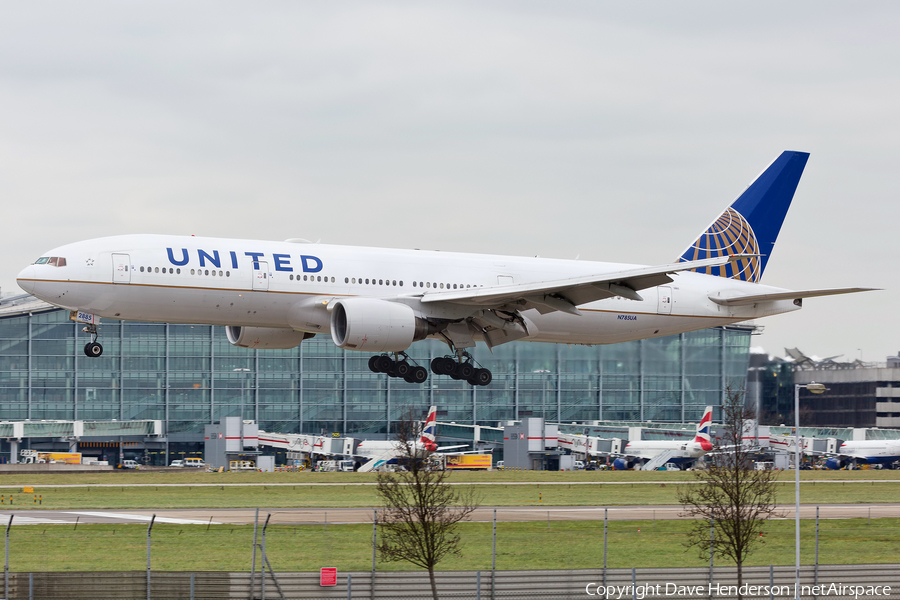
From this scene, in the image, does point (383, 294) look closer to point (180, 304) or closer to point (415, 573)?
point (180, 304)

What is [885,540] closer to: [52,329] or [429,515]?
[429,515]

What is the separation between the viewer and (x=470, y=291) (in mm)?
46344

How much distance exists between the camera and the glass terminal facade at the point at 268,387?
387ft

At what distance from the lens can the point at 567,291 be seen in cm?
4544

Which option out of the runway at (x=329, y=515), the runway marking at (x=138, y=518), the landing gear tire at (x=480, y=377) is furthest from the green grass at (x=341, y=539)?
the landing gear tire at (x=480, y=377)

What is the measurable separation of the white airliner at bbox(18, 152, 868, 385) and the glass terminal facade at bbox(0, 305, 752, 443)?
63838mm

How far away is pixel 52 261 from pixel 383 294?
1319cm

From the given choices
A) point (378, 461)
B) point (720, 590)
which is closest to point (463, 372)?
point (720, 590)

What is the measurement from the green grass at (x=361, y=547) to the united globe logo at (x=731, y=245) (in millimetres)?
13449

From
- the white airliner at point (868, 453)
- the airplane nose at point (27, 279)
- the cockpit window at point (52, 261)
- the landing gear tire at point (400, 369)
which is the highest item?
the cockpit window at point (52, 261)

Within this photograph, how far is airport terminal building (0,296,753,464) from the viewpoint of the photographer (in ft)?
388

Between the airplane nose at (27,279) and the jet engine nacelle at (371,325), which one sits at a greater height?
the airplane nose at (27,279)

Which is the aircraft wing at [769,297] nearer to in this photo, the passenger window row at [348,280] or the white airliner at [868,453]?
the passenger window row at [348,280]

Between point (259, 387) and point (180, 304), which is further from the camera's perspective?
point (259, 387)
